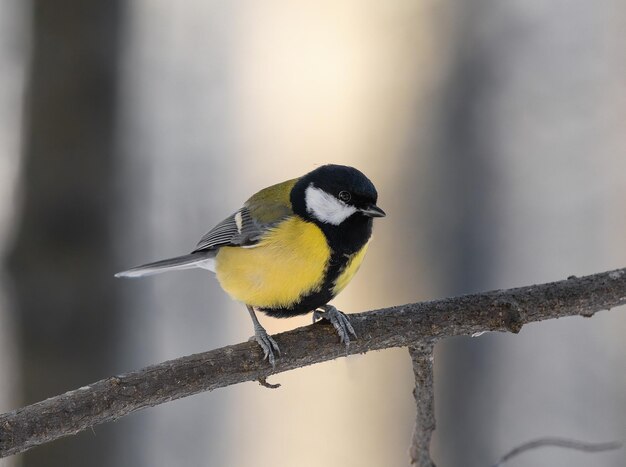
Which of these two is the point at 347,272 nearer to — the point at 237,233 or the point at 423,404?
the point at 237,233

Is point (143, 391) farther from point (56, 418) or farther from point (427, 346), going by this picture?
point (427, 346)

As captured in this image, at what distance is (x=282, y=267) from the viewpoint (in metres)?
2.65

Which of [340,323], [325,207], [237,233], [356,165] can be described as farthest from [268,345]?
[356,165]

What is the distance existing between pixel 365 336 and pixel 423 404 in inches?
10.8

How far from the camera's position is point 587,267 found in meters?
5.06

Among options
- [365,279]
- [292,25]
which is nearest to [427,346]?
[365,279]

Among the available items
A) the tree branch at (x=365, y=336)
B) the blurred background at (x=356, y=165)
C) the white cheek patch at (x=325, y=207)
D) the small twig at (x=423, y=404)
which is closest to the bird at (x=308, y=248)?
the white cheek patch at (x=325, y=207)

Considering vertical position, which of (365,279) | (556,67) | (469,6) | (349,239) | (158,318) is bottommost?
(158,318)

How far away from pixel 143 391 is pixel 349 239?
97 cm

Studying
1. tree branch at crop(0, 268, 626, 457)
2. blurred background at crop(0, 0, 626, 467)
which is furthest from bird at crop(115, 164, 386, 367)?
blurred background at crop(0, 0, 626, 467)

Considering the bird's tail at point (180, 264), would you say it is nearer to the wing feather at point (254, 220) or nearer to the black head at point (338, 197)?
the wing feather at point (254, 220)

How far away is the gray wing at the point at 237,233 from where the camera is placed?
282cm

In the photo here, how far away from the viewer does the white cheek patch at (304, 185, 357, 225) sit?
8.80 feet

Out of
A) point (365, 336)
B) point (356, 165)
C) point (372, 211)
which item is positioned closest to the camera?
point (365, 336)
